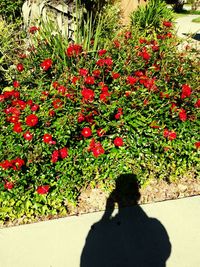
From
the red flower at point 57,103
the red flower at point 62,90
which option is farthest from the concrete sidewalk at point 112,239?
the red flower at point 62,90

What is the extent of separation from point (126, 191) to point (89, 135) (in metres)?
0.94

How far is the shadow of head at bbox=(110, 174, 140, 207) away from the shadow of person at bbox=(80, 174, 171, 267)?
0.05 feet

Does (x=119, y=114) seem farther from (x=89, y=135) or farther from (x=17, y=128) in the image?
(x=17, y=128)

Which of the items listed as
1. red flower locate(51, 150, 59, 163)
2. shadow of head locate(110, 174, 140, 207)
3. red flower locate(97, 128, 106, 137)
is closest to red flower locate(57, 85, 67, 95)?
red flower locate(97, 128, 106, 137)

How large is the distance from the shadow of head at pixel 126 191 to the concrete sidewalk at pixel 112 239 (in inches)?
6.3

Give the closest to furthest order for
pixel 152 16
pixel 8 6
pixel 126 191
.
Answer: pixel 126 191
pixel 8 6
pixel 152 16

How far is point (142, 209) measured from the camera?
3236 mm

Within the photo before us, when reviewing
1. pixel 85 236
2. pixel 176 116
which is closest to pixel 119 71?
pixel 176 116

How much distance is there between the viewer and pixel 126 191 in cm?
347

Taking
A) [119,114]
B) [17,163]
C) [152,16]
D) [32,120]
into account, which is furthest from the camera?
[152,16]

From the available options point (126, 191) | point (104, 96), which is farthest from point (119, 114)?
point (126, 191)

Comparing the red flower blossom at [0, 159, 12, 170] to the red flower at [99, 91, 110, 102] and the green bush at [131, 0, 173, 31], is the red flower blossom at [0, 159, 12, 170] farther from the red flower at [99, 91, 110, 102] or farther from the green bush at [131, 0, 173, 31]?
the green bush at [131, 0, 173, 31]

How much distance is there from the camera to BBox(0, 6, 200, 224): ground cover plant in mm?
3082

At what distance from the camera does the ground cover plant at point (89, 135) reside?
3.08m
